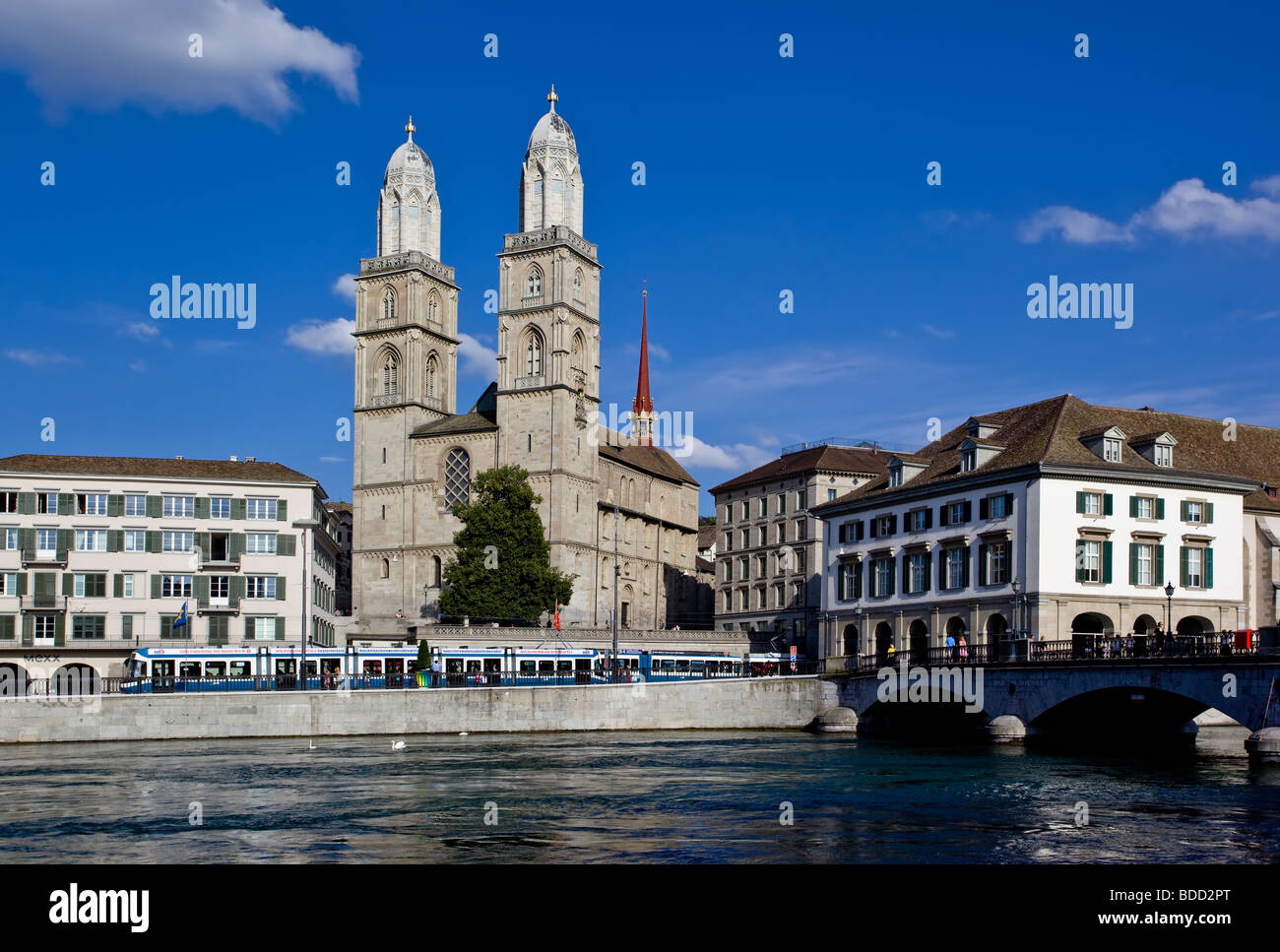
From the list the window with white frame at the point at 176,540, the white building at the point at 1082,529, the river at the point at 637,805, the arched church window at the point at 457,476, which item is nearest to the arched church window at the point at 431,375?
the arched church window at the point at 457,476

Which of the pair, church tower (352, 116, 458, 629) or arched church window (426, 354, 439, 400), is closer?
church tower (352, 116, 458, 629)

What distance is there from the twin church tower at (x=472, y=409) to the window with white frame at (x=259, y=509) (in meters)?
22.8

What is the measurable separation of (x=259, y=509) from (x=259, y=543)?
1.86 meters

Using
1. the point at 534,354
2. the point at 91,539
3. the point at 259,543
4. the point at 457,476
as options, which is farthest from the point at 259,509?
the point at 534,354

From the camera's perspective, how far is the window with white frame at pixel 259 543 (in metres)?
75.9

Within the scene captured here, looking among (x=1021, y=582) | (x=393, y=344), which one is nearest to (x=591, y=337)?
(x=393, y=344)

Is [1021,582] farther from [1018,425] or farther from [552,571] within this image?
[552,571]

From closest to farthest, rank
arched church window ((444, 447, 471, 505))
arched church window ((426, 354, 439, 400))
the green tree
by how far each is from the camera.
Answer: the green tree → arched church window ((444, 447, 471, 505)) → arched church window ((426, 354, 439, 400))

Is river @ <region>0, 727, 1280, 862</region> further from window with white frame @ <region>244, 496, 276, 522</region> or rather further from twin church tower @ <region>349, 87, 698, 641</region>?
twin church tower @ <region>349, 87, 698, 641</region>

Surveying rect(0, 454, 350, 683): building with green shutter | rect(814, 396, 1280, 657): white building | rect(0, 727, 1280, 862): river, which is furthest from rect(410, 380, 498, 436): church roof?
rect(0, 727, 1280, 862): river

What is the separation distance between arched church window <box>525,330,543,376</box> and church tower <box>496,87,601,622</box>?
2.8 inches

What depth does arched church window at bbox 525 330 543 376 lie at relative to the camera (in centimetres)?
10212

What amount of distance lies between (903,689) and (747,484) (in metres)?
51.1
